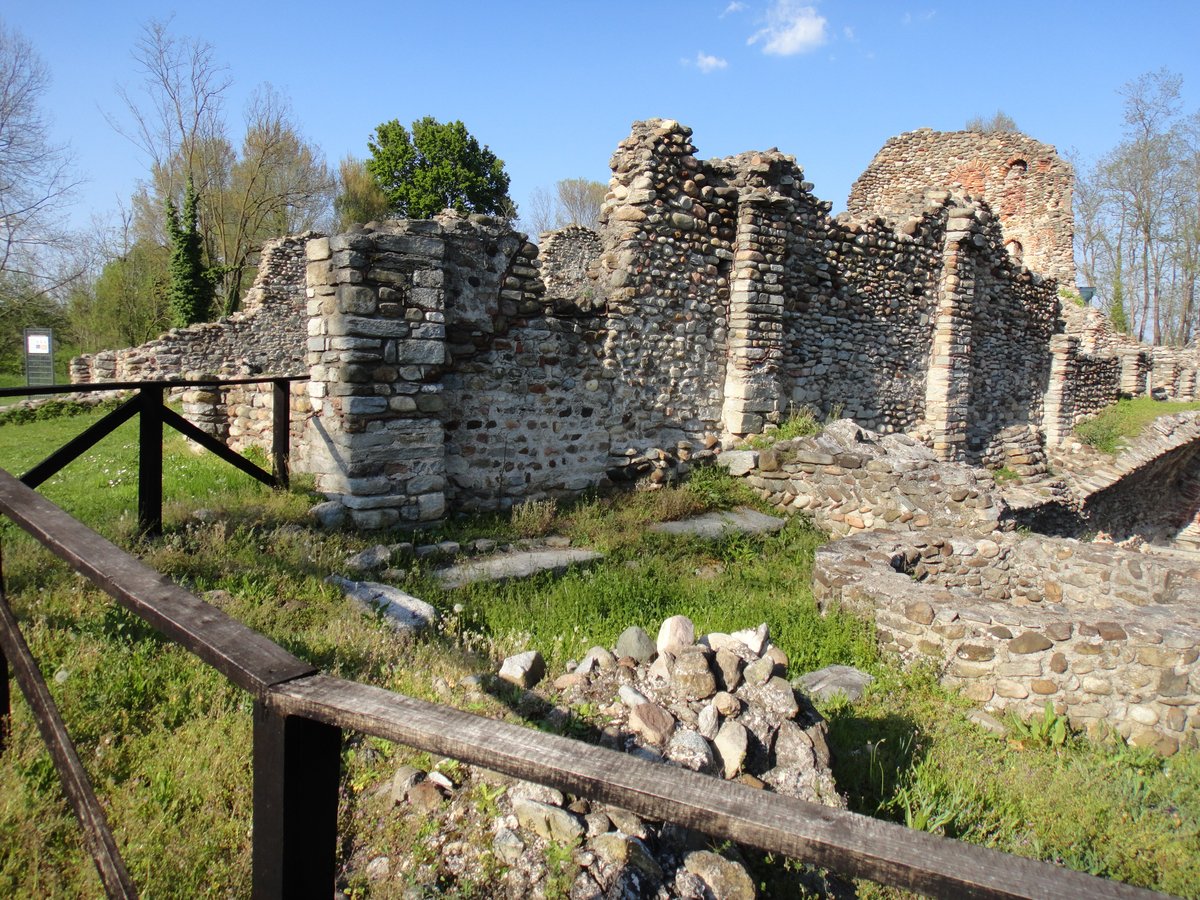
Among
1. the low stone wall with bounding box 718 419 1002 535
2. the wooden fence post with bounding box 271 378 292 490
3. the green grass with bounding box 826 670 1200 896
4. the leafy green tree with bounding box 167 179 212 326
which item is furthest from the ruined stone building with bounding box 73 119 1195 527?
the leafy green tree with bounding box 167 179 212 326

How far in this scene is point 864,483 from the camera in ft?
28.4

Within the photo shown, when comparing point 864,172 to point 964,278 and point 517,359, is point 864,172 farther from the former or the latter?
point 517,359

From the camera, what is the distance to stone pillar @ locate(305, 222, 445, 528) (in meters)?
6.41

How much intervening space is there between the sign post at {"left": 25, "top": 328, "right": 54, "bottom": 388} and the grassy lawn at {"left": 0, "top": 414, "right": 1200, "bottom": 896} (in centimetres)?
1600

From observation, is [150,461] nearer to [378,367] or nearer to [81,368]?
[378,367]

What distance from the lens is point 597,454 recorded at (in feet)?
28.3

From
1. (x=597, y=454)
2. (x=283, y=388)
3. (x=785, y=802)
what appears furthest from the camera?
(x=597, y=454)

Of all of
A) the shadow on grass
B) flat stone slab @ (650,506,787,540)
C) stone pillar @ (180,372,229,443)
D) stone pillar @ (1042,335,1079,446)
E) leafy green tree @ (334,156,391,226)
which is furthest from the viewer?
leafy green tree @ (334,156,391,226)

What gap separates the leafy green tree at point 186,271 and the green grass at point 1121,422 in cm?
2492

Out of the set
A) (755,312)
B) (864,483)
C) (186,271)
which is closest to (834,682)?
(864,483)

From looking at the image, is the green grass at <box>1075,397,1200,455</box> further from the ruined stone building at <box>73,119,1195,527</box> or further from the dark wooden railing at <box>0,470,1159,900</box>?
the dark wooden railing at <box>0,470,1159,900</box>

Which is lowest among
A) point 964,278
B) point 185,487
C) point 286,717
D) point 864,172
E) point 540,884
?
point 540,884

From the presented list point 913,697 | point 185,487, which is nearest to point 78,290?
point 185,487

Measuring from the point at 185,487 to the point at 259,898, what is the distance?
7450 millimetres
